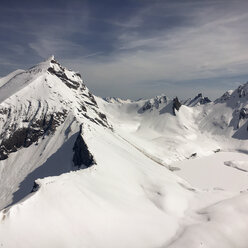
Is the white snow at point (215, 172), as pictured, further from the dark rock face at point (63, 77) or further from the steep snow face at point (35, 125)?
the dark rock face at point (63, 77)

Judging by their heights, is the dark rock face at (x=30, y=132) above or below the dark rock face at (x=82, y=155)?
above

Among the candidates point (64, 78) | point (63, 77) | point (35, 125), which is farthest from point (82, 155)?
point (63, 77)

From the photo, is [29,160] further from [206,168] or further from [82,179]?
[206,168]

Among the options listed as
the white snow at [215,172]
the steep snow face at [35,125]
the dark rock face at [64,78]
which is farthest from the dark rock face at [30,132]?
the white snow at [215,172]

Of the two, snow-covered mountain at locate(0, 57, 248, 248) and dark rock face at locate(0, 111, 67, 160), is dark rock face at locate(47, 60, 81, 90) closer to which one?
snow-covered mountain at locate(0, 57, 248, 248)

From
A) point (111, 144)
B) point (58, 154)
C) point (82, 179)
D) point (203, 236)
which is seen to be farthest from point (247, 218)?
point (58, 154)

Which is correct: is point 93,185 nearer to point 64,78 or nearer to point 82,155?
point 82,155
